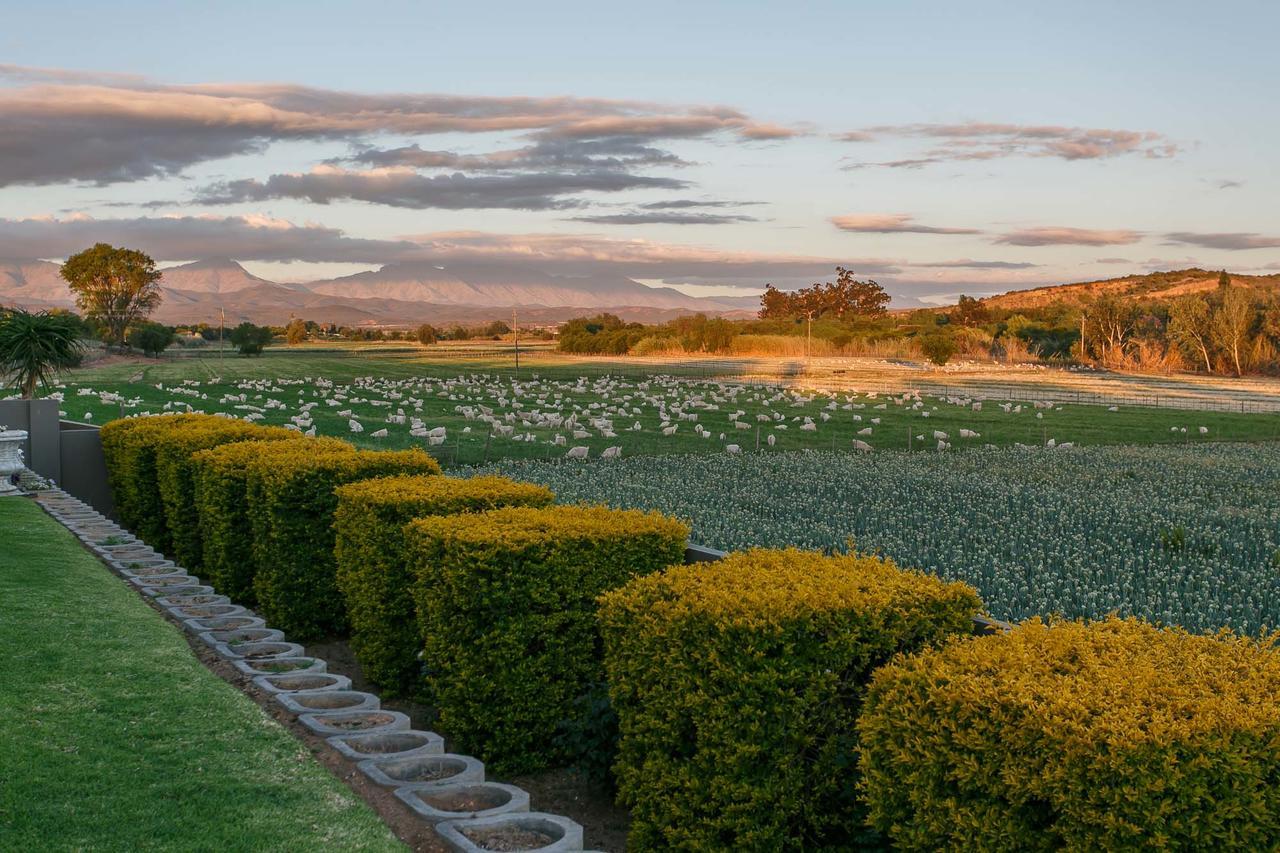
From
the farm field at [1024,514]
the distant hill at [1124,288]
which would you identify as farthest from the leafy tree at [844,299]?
the farm field at [1024,514]

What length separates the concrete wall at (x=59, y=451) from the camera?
58.4 feet

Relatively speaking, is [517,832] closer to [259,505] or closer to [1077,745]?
[1077,745]

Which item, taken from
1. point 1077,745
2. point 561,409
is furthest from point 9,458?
point 561,409

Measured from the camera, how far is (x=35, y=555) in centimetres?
1023

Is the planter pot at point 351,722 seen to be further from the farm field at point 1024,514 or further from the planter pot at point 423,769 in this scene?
the farm field at point 1024,514

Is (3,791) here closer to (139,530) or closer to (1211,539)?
(139,530)

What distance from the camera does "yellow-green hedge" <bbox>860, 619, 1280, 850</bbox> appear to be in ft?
11.7

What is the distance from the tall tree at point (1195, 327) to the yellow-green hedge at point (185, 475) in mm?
67450

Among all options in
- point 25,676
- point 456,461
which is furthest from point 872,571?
point 456,461

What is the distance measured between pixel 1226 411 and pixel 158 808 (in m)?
43.0

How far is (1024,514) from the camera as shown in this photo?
16609 mm

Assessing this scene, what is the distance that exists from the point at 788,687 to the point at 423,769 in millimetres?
2425

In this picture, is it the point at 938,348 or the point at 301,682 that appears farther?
the point at 938,348

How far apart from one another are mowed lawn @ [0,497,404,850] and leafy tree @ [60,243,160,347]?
10955 centimetres
